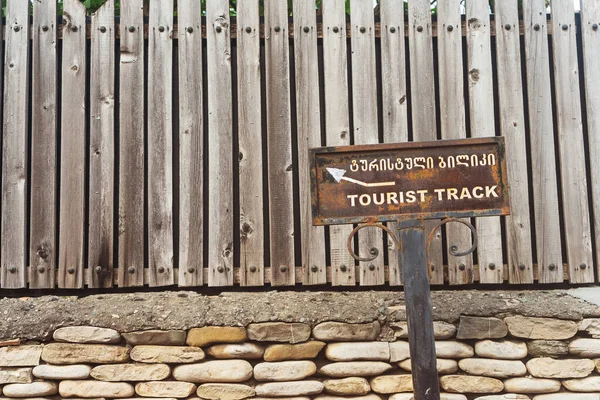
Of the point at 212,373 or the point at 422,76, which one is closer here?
the point at 212,373

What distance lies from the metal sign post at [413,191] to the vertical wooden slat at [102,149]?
1.45 m

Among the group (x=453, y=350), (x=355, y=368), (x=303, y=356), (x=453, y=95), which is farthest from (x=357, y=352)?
(x=453, y=95)

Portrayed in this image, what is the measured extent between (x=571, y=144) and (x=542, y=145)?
0.17 metres

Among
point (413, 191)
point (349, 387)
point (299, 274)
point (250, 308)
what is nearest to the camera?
point (413, 191)

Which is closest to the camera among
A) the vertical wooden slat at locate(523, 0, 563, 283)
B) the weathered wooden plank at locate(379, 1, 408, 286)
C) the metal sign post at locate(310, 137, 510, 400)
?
the metal sign post at locate(310, 137, 510, 400)

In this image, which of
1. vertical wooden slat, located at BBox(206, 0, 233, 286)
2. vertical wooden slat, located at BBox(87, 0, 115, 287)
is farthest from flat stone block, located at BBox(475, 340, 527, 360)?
vertical wooden slat, located at BBox(87, 0, 115, 287)

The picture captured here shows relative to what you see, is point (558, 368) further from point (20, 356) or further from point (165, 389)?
point (20, 356)

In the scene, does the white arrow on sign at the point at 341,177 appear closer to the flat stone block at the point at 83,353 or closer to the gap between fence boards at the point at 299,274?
the gap between fence boards at the point at 299,274

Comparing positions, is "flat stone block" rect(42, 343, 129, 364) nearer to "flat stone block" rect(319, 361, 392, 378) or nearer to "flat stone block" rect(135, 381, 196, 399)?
"flat stone block" rect(135, 381, 196, 399)

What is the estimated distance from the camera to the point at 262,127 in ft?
12.7

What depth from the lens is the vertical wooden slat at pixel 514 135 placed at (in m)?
3.69

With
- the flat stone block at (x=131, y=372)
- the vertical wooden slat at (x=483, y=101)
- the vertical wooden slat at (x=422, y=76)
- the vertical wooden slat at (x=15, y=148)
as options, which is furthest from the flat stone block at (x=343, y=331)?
the vertical wooden slat at (x=15, y=148)

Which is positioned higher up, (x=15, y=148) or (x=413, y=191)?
(x=15, y=148)

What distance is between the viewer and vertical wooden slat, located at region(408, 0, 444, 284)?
3791mm
